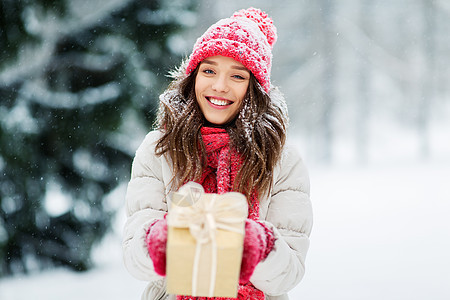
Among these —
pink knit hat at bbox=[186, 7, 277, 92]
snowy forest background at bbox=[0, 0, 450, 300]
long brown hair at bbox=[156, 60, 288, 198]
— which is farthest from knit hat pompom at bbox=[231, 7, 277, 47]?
snowy forest background at bbox=[0, 0, 450, 300]

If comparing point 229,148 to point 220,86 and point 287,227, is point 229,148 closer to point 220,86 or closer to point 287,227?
point 220,86

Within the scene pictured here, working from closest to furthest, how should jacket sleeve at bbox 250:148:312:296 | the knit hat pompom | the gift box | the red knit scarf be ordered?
the gift box, jacket sleeve at bbox 250:148:312:296, the red knit scarf, the knit hat pompom

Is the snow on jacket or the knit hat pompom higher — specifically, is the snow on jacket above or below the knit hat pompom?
below

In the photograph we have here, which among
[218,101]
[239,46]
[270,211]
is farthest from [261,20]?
[270,211]

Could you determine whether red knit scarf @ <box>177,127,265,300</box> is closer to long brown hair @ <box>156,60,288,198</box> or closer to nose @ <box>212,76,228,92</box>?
long brown hair @ <box>156,60,288,198</box>

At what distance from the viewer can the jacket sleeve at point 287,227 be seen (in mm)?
1211

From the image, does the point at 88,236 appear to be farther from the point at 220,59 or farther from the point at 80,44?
the point at 220,59

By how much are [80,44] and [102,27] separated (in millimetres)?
190

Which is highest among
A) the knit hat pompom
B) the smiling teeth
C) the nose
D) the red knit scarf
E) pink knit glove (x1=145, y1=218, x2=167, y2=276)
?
the knit hat pompom

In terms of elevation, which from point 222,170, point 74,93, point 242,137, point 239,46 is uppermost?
point 74,93

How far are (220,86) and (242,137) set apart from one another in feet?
0.58

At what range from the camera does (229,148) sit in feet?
4.82

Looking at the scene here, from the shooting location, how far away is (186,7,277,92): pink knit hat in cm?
145

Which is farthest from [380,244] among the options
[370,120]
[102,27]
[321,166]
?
[370,120]
